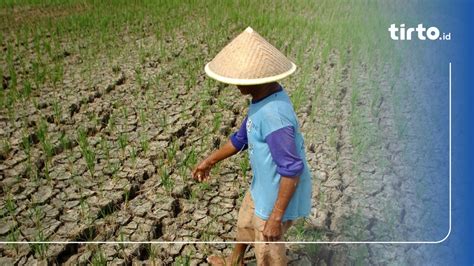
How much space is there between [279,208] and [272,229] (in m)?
0.08

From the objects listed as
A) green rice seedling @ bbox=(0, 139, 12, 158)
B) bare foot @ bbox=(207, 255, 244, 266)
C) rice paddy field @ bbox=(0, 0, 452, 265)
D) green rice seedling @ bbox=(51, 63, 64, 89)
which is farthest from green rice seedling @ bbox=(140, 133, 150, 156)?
green rice seedling @ bbox=(51, 63, 64, 89)

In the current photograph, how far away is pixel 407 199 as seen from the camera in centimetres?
247

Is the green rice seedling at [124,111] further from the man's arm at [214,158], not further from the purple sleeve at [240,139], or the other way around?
the purple sleeve at [240,139]

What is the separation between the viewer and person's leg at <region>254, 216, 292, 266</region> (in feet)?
5.48

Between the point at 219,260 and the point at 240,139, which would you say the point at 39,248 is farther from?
the point at 240,139

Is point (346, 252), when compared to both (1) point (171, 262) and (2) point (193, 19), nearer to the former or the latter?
(1) point (171, 262)

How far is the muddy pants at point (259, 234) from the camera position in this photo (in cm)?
167

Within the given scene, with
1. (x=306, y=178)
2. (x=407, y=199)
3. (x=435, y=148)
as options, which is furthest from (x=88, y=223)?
(x=435, y=148)

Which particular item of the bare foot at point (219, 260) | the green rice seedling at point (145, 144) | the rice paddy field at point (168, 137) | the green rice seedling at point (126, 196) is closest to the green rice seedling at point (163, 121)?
the rice paddy field at point (168, 137)

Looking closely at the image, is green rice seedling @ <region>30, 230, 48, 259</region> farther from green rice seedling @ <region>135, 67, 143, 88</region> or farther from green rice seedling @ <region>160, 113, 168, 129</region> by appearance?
green rice seedling @ <region>135, 67, 143, 88</region>

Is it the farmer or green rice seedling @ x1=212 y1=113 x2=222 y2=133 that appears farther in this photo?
green rice seedling @ x1=212 y1=113 x2=222 y2=133

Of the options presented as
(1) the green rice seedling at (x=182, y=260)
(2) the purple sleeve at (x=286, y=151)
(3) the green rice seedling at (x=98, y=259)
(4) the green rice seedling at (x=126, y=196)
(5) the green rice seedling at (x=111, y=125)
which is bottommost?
(1) the green rice seedling at (x=182, y=260)

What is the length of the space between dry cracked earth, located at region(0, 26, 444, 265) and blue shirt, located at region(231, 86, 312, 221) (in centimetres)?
52

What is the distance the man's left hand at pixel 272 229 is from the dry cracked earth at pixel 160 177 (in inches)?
20.1
